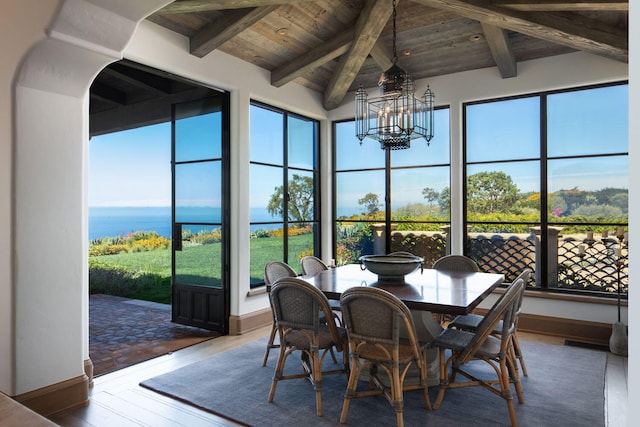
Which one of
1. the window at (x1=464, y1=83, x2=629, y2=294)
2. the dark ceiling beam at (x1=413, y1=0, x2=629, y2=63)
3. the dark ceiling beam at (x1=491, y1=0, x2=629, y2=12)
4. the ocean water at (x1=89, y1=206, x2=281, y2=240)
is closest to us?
the dark ceiling beam at (x1=491, y1=0, x2=629, y2=12)

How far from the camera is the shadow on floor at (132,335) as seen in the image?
3.91 metres

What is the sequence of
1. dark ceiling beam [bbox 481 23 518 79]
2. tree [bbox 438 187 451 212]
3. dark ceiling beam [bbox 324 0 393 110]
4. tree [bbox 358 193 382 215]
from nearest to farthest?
1. dark ceiling beam [bbox 324 0 393 110]
2. dark ceiling beam [bbox 481 23 518 79]
3. tree [bbox 438 187 451 212]
4. tree [bbox 358 193 382 215]

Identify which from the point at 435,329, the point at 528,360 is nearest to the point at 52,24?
the point at 435,329

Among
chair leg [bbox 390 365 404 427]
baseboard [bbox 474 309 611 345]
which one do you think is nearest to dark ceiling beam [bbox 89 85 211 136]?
chair leg [bbox 390 365 404 427]

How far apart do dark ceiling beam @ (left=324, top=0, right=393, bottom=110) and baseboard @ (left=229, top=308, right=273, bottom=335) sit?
3.07m

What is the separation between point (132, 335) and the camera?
473 cm

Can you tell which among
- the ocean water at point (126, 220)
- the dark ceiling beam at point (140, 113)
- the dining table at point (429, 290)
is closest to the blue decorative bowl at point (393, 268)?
the dining table at point (429, 290)

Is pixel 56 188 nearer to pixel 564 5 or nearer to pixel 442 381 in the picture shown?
pixel 442 381

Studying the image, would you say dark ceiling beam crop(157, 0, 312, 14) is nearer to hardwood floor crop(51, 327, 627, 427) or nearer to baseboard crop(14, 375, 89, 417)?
baseboard crop(14, 375, 89, 417)

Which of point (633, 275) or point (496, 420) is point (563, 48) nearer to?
point (496, 420)

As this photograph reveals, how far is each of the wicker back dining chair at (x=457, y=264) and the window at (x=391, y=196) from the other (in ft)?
3.73

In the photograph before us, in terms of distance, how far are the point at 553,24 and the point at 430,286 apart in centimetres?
256

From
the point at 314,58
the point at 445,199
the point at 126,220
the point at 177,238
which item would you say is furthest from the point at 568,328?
the point at 126,220

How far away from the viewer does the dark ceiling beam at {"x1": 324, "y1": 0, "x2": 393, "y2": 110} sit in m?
3.76
